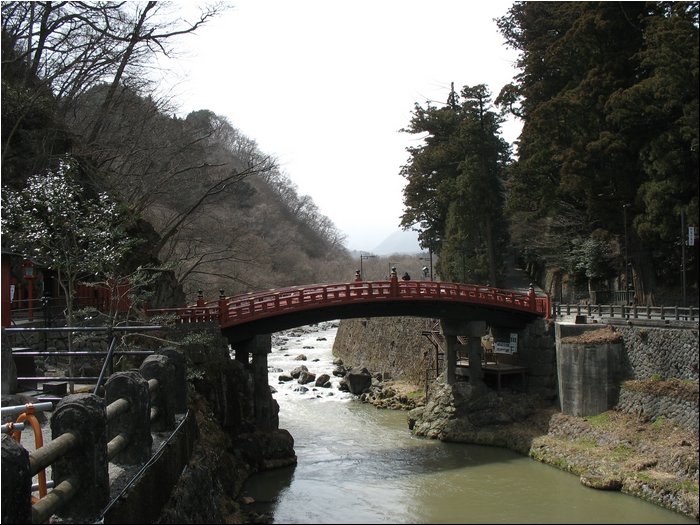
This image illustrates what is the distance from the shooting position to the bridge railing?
6277 mm

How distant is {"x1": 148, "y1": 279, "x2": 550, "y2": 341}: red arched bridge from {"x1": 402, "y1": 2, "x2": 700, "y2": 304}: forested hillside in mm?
5157

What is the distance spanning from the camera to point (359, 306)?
92.2 feet

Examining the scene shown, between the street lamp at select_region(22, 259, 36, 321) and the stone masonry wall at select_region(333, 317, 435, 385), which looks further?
the stone masonry wall at select_region(333, 317, 435, 385)

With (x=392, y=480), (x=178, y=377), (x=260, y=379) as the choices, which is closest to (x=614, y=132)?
(x=392, y=480)

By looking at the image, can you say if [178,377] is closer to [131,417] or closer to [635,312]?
[131,417]

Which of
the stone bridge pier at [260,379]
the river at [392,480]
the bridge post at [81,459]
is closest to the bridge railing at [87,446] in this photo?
the bridge post at [81,459]

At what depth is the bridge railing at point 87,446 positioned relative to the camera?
20.6ft

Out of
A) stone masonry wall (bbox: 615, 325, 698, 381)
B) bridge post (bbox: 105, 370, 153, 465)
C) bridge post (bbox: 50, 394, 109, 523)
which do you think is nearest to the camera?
bridge post (bbox: 50, 394, 109, 523)

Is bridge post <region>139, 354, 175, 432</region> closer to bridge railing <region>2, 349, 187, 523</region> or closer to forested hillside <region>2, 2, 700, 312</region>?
bridge railing <region>2, 349, 187, 523</region>

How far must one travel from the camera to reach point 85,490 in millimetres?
7832

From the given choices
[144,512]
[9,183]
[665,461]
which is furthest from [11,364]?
[665,461]

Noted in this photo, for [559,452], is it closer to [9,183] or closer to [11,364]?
[11,364]

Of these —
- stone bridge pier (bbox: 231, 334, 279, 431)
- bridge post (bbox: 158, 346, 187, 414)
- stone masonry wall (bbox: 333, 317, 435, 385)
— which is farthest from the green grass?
bridge post (bbox: 158, 346, 187, 414)

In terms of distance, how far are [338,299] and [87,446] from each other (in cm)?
1936
